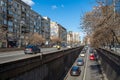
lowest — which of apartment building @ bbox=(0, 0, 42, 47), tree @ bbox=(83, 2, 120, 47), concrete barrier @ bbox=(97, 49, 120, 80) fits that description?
concrete barrier @ bbox=(97, 49, 120, 80)

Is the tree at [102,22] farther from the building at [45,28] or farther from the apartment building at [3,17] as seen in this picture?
the building at [45,28]

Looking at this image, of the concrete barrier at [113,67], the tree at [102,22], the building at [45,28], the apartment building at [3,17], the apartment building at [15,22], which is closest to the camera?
the concrete barrier at [113,67]

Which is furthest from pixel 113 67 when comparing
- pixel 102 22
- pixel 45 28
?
pixel 45 28

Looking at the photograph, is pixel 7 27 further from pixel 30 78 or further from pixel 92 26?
pixel 30 78

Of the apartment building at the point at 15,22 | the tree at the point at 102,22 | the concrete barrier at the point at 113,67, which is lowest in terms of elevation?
the concrete barrier at the point at 113,67

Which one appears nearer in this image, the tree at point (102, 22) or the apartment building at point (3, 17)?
the tree at point (102, 22)

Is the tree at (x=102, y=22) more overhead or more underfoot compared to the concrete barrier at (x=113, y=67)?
more overhead

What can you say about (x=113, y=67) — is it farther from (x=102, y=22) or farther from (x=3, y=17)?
(x=3, y=17)

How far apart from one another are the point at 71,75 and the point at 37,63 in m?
19.5

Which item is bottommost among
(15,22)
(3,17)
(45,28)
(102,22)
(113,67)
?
(113,67)

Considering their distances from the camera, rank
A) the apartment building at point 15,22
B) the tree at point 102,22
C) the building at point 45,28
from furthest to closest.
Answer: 1. the building at point 45,28
2. the apartment building at point 15,22
3. the tree at point 102,22

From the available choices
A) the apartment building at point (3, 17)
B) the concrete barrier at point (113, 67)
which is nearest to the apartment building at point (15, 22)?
the apartment building at point (3, 17)

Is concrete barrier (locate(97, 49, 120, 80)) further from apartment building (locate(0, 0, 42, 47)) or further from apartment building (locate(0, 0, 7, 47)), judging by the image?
apartment building (locate(0, 0, 7, 47))

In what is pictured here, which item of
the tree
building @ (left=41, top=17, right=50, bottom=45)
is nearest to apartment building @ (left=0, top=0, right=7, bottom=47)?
the tree
